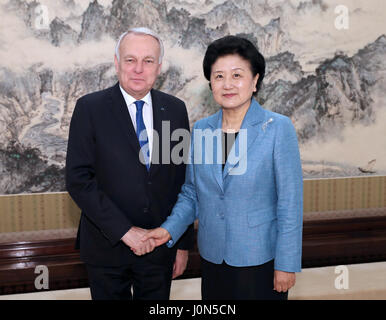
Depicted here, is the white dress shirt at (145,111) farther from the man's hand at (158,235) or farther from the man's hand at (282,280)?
the man's hand at (282,280)

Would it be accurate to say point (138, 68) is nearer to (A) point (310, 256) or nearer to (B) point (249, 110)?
(B) point (249, 110)

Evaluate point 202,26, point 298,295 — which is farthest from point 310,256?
point 202,26

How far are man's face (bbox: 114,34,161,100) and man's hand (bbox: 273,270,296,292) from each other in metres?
1.19

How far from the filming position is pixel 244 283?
2086 millimetres

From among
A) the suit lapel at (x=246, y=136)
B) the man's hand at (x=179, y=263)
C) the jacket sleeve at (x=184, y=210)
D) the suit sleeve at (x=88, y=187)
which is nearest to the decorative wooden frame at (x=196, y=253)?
the man's hand at (x=179, y=263)

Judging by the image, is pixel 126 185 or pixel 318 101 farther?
pixel 318 101

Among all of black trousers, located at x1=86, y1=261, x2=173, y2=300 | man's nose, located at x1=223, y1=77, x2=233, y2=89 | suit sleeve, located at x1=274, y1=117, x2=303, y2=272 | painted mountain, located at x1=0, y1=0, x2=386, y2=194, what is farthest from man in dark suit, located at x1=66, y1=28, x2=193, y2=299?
painted mountain, located at x1=0, y1=0, x2=386, y2=194

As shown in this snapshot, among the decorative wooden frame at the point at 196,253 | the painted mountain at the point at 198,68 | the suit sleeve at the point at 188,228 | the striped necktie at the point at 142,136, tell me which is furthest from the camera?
the painted mountain at the point at 198,68

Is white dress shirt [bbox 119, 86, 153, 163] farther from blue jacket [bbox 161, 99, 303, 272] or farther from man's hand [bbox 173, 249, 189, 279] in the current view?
man's hand [bbox 173, 249, 189, 279]

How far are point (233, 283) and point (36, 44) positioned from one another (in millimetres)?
3819

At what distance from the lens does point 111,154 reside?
84.8 inches

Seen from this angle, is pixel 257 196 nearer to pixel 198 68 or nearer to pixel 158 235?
pixel 158 235

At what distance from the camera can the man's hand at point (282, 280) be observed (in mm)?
2033

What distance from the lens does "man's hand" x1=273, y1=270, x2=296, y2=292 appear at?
2033mm
